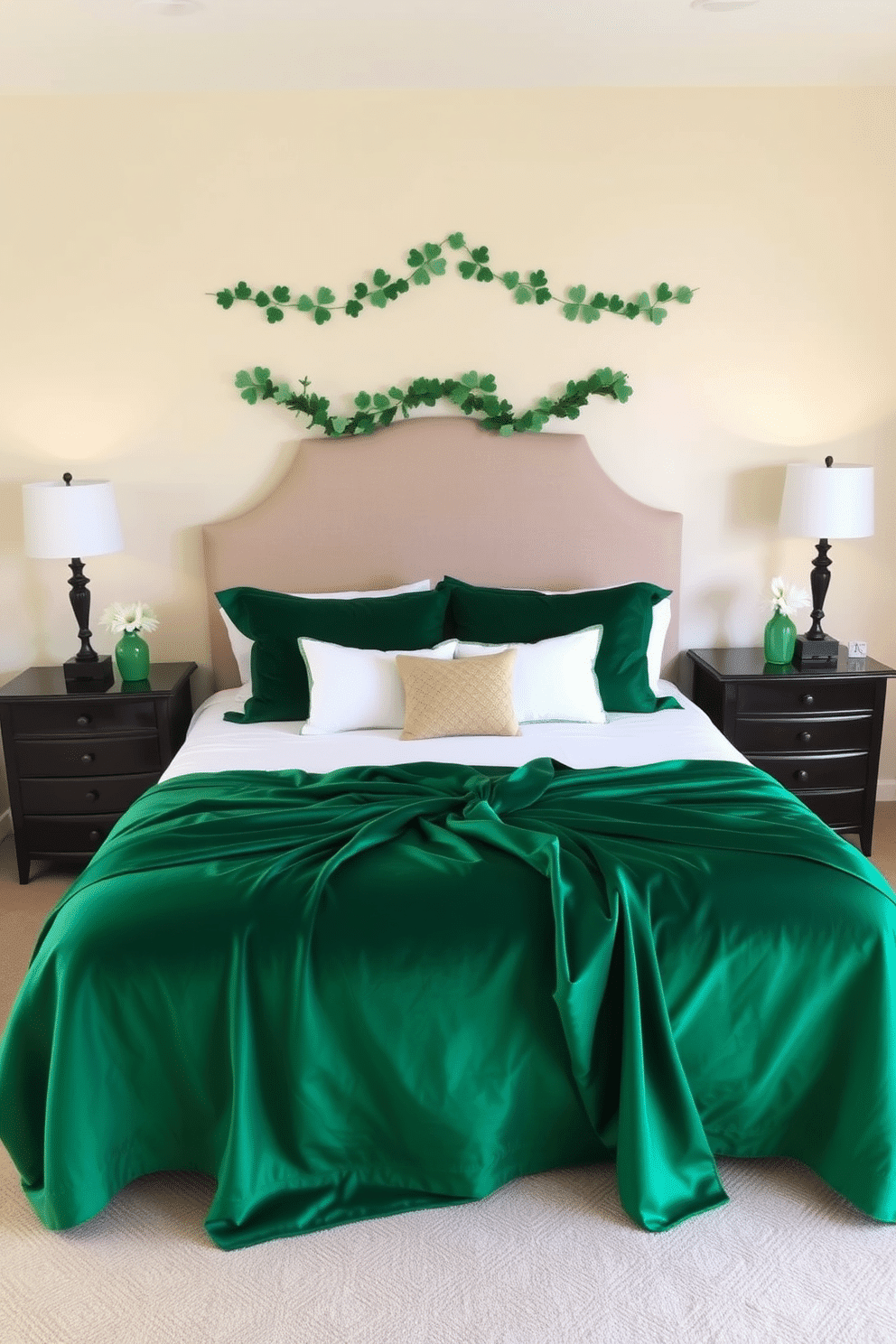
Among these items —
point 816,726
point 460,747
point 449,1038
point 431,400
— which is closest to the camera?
point 449,1038

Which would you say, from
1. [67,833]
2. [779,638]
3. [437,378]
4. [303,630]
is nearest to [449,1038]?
[303,630]

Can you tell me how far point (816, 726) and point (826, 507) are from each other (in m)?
0.80

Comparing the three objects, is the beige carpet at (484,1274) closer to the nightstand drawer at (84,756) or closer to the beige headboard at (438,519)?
the nightstand drawer at (84,756)

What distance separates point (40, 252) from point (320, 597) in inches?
65.3

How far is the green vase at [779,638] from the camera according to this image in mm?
4047

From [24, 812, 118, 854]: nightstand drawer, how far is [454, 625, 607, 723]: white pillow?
151 centimetres

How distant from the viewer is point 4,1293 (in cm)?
214

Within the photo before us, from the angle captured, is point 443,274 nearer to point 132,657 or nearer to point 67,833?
point 132,657

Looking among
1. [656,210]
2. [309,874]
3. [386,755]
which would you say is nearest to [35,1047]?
[309,874]

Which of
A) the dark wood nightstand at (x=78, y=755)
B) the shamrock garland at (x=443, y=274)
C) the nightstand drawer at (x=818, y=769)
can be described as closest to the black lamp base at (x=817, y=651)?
the nightstand drawer at (x=818, y=769)

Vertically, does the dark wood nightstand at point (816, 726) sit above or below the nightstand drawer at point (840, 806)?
above

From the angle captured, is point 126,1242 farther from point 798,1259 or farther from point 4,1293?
point 798,1259

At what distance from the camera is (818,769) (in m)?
4.05

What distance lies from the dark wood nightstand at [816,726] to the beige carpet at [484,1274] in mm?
1837
